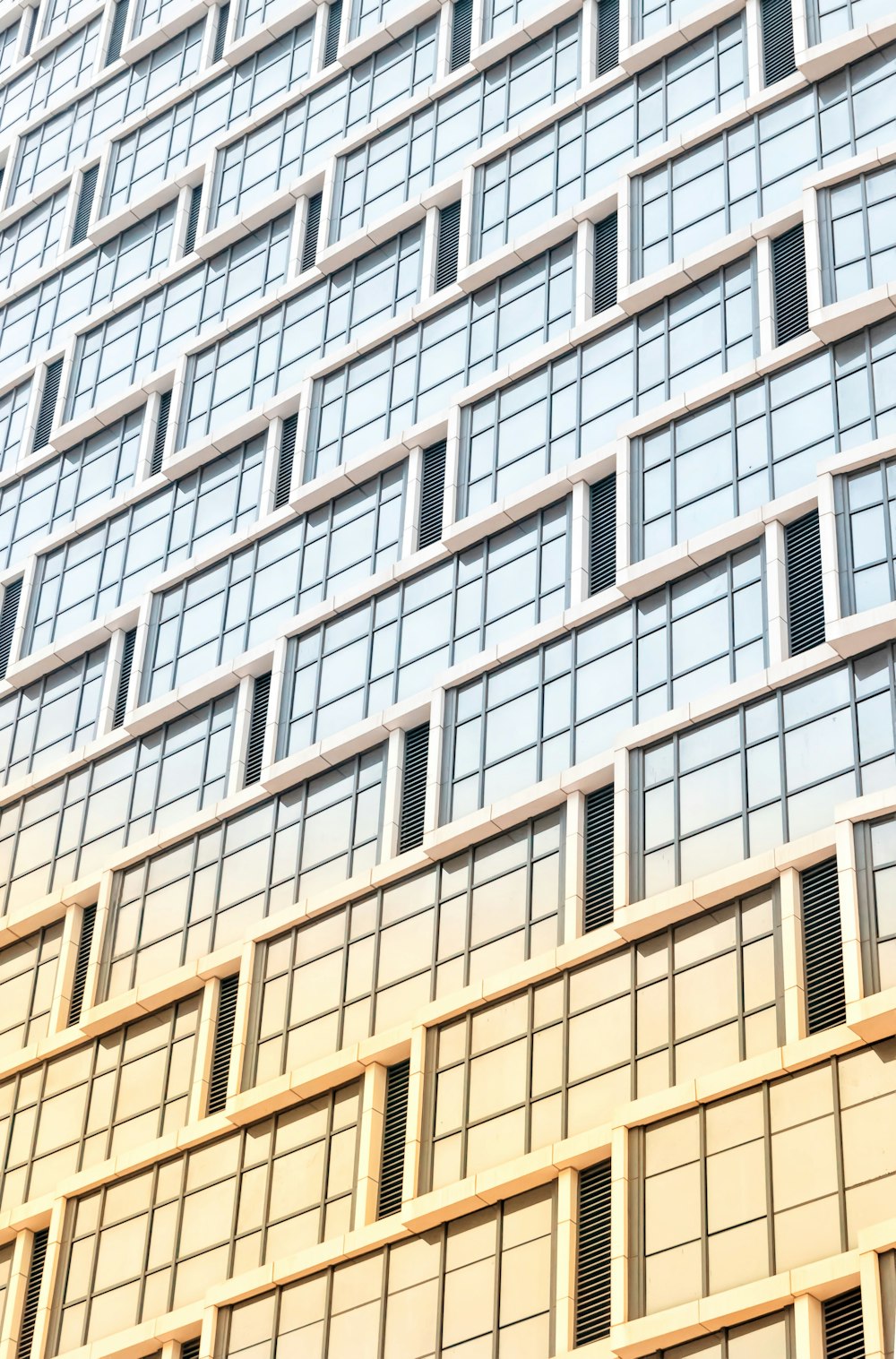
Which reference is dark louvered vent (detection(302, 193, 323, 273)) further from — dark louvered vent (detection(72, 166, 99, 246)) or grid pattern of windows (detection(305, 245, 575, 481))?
dark louvered vent (detection(72, 166, 99, 246))

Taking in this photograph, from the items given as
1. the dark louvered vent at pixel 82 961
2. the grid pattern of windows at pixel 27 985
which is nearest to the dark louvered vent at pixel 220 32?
the dark louvered vent at pixel 82 961

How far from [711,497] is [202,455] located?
19.4 metres

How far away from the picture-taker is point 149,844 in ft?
193

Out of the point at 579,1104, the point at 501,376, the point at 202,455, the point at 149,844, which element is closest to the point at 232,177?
the point at 202,455

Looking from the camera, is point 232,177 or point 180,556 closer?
point 180,556

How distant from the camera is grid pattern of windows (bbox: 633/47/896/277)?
181 ft

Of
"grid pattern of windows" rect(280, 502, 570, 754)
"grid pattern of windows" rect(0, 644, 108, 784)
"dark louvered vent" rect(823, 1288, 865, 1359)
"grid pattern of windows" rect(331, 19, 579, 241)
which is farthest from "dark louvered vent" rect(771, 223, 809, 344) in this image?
"dark louvered vent" rect(823, 1288, 865, 1359)

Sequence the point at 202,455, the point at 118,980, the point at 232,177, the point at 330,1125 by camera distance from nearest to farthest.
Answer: the point at 330,1125
the point at 118,980
the point at 202,455
the point at 232,177

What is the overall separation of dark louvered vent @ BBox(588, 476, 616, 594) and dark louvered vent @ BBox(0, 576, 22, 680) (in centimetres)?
2161

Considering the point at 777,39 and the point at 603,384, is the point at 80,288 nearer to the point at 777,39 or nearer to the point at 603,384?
the point at 603,384

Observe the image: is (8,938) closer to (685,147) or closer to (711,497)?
(711,497)

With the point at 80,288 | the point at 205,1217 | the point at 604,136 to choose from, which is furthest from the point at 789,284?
the point at 80,288

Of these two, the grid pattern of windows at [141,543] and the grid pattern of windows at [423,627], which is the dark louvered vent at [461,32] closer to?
the grid pattern of windows at [141,543]

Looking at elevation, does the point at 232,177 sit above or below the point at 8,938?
above
